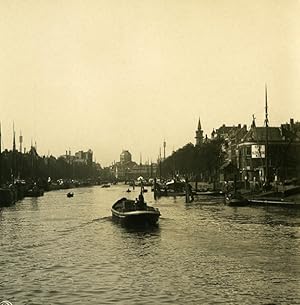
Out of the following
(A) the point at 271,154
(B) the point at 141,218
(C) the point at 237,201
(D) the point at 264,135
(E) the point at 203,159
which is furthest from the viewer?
(E) the point at 203,159

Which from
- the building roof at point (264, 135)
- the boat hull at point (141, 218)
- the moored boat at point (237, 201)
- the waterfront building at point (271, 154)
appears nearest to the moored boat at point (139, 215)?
the boat hull at point (141, 218)

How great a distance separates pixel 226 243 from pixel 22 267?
15.3m

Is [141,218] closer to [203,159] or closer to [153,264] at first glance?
[153,264]

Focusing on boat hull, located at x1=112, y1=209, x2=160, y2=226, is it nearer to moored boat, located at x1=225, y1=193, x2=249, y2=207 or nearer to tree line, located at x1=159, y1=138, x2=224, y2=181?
moored boat, located at x1=225, y1=193, x2=249, y2=207

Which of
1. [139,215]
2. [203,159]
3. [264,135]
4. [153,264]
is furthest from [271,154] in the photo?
[153,264]

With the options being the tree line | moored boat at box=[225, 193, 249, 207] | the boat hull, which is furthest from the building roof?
the boat hull

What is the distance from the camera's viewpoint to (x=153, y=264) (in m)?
34.7

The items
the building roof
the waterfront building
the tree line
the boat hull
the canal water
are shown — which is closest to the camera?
the canal water

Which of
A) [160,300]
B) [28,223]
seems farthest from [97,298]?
[28,223]

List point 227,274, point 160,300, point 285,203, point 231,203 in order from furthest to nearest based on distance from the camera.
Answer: point 231,203 < point 285,203 < point 227,274 < point 160,300

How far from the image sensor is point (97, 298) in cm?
2611

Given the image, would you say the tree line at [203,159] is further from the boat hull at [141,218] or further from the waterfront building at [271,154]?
the boat hull at [141,218]

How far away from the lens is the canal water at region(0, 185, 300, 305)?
26.8 meters

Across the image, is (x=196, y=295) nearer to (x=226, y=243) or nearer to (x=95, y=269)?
(x=95, y=269)
